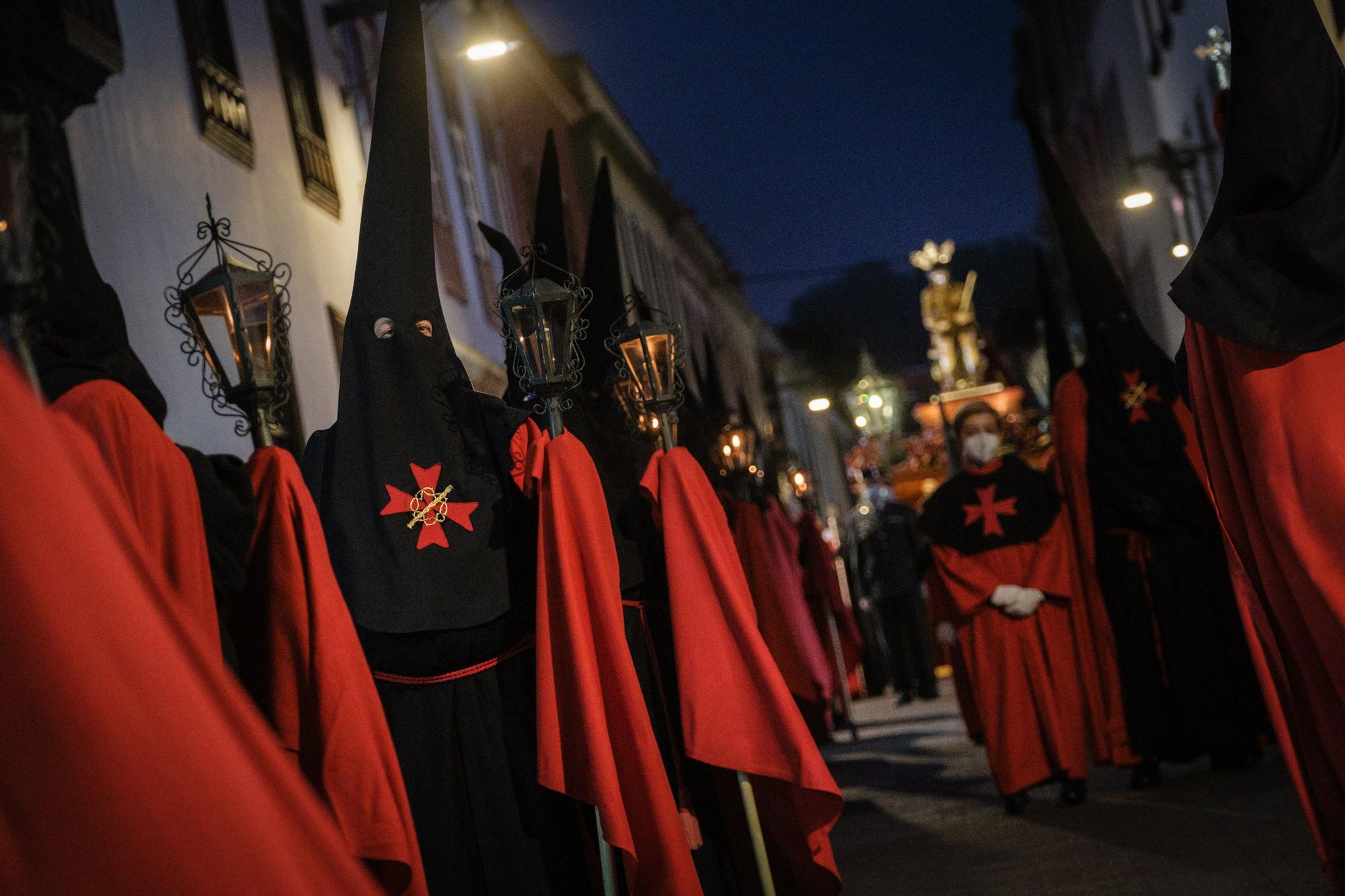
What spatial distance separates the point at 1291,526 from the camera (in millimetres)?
3658

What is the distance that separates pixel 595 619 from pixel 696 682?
0.50 metres

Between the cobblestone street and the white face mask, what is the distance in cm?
208

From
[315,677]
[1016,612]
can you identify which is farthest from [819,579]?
[315,677]

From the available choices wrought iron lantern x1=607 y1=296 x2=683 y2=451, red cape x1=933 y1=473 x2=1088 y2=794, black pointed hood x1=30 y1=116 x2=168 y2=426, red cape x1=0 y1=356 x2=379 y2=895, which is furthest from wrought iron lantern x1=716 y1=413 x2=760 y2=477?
red cape x1=0 y1=356 x2=379 y2=895

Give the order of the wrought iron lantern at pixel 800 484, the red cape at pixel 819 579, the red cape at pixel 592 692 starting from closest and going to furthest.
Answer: the red cape at pixel 592 692 < the red cape at pixel 819 579 < the wrought iron lantern at pixel 800 484

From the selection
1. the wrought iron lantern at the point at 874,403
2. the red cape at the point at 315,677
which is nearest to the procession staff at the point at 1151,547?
the red cape at the point at 315,677

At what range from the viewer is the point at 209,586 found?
330cm

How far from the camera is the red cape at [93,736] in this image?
1.66m

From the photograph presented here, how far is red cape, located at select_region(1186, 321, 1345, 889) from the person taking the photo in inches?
142

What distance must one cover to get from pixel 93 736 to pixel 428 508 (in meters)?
2.63

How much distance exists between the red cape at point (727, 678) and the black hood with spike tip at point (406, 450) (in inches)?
22.3

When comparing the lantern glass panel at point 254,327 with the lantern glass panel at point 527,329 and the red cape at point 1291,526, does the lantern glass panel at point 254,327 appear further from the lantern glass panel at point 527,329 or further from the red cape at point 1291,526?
the red cape at point 1291,526

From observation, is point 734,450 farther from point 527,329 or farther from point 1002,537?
point 527,329

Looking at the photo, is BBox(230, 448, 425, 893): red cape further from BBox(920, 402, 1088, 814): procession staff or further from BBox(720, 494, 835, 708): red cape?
BBox(920, 402, 1088, 814): procession staff
